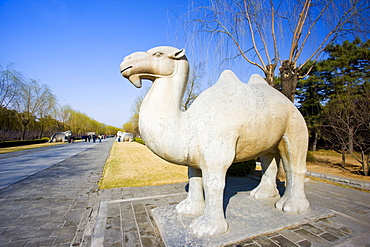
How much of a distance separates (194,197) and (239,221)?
77 centimetres

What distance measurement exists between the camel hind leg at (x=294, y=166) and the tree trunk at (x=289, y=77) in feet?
13.1

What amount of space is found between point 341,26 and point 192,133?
23.1 ft

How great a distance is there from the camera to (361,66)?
16.2 m

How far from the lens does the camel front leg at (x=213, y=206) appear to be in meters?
2.30

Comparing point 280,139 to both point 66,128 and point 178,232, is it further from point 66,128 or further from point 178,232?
point 66,128

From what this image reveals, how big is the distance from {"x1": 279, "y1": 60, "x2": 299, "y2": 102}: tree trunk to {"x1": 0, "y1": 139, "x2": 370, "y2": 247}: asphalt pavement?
321cm

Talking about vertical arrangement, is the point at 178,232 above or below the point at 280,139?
below

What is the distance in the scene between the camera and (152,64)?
2.39 metres

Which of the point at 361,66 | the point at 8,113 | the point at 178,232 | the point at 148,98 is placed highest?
the point at 361,66

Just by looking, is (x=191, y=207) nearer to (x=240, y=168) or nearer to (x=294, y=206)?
(x=294, y=206)

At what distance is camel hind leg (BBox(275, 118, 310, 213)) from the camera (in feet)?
9.73

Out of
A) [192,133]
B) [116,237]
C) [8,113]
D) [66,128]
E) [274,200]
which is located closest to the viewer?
[192,133]

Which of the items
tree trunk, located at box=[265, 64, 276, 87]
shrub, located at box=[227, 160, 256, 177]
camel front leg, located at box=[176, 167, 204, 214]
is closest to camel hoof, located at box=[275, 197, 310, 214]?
camel front leg, located at box=[176, 167, 204, 214]

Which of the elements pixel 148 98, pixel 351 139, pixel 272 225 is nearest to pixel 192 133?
pixel 148 98
